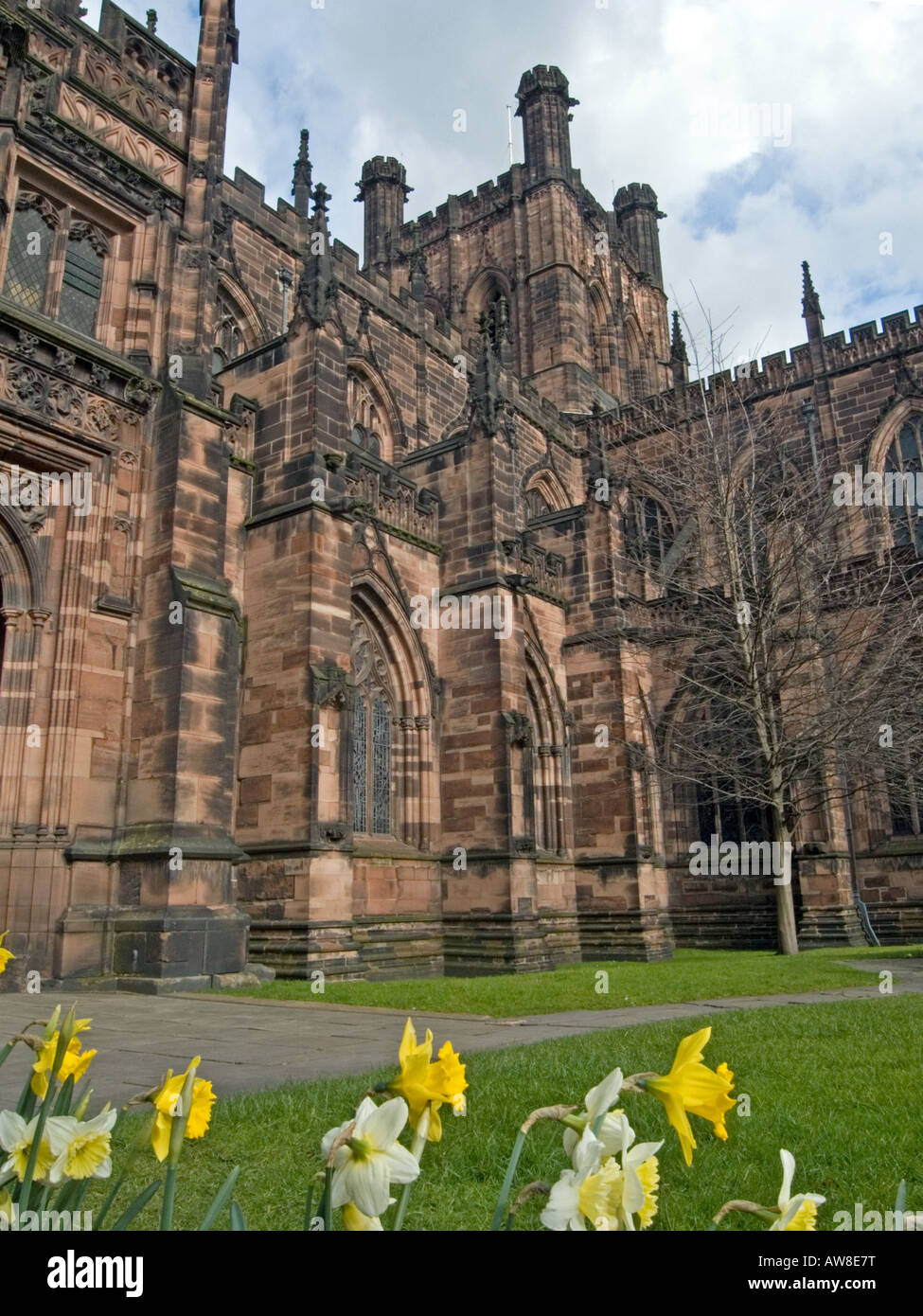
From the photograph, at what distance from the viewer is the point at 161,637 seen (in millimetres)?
12445

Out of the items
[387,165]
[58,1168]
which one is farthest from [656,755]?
[387,165]

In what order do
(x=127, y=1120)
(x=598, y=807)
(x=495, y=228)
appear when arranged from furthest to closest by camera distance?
1. (x=495, y=228)
2. (x=598, y=807)
3. (x=127, y=1120)

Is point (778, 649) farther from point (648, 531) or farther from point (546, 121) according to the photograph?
point (546, 121)

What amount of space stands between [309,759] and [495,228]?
33098 mm

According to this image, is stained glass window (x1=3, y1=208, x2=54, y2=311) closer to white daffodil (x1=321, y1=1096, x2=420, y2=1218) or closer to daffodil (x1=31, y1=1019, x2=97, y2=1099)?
daffodil (x1=31, y1=1019, x2=97, y2=1099)

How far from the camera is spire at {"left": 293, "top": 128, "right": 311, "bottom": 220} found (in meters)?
23.2

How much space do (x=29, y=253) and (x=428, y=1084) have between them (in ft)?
49.6

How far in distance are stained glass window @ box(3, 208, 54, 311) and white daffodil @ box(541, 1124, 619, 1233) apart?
1439cm

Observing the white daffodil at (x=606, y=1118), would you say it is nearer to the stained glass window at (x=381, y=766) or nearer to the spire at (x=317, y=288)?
the spire at (x=317, y=288)

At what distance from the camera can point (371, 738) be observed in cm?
1664

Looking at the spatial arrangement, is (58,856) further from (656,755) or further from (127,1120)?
(656,755)

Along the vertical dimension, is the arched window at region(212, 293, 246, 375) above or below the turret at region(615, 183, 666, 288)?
below

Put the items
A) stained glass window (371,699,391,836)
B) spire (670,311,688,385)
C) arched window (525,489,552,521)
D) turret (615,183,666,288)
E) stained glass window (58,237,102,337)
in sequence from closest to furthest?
stained glass window (58,237,102,337), stained glass window (371,699,391,836), arched window (525,489,552,521), spire (670,311,688,385), turret (615,183,666,288)

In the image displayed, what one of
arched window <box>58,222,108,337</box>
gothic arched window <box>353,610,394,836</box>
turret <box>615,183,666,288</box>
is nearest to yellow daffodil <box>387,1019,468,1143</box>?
arched window <box>58,222,108,337</box>
